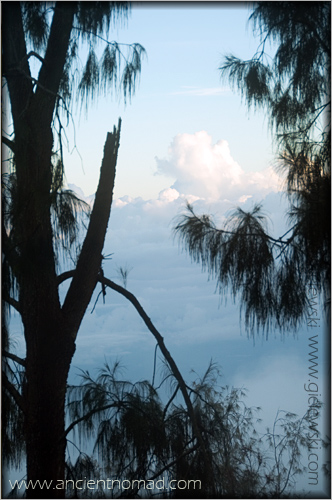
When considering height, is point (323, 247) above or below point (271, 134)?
below

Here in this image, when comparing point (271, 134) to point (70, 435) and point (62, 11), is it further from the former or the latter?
point (70, 435)

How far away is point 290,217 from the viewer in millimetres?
2055

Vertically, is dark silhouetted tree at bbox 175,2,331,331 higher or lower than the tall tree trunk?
higher

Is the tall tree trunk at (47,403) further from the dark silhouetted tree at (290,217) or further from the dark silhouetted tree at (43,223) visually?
the dark silhouetted tree at (290,217)

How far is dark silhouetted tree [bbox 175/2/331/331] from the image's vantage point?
6.70ft

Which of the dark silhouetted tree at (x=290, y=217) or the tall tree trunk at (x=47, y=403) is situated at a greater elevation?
the dark silhouetted tree at (x=290, y=217)

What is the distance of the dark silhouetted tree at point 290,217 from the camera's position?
2041 mm

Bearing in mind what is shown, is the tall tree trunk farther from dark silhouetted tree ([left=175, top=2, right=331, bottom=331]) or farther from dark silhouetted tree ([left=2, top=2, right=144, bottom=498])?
dark silhouetted tree ([left=175, top=2, right=331, bottom=331])

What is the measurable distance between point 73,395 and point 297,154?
120cm

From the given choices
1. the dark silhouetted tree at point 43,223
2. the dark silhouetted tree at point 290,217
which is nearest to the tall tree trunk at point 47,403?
the dark silhouetted tree at point 43,223

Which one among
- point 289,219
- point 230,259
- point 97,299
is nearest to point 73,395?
point 97,299

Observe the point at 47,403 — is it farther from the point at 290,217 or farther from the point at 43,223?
the point at 290,217

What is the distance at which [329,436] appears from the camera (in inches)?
83.8

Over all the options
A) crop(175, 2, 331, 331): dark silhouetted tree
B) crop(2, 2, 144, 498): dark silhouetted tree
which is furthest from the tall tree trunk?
crop(175, 2, 331, 331): dark silhouetted tree
